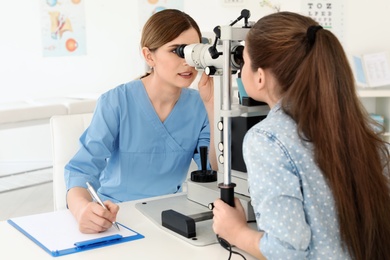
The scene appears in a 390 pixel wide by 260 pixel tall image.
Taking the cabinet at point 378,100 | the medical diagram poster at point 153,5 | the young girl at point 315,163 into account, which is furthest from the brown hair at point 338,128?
the medical diagram poster at point 153,5

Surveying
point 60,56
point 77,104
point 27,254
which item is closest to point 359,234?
point 27,254

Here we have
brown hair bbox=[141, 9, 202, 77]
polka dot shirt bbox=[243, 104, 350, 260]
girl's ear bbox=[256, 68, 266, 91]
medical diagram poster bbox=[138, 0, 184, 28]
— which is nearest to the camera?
polka dot shirt bbox=[243, 104, 350, 260]

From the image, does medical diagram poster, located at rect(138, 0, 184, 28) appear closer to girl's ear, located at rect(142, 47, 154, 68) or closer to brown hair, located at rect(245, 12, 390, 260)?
girl's ear, located at rect(142, 47, 154, 68)

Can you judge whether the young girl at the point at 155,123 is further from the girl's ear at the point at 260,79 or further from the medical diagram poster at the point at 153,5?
the medical diagram poster at the point at 153,5

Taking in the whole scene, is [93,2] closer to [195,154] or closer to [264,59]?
[195,154]

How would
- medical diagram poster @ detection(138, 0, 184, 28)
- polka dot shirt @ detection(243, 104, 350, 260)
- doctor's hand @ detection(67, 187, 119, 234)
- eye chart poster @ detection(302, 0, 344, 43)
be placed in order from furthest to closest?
medical diagram poster @ detection(138, 0, 184, 28)
eye chart poster @ detection(302, 0, 344, 43)
doctor's hand @ detection(67, 187, 119, 234)
polka dot shirt @ detection(243, 104, 350, 260)

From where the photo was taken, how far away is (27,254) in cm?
103

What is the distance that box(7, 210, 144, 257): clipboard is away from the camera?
1.05 metres

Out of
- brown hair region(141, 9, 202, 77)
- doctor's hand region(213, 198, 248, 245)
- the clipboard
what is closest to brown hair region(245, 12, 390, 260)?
doctor's hand region(213, 198, 248, 245)

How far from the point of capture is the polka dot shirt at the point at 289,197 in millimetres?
849

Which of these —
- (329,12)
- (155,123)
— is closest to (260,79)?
(155,123)

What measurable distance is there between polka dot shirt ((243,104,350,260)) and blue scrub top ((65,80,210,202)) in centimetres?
68

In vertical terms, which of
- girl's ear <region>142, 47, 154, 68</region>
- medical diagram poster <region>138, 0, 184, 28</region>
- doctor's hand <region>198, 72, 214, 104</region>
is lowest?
doctor's hand <region>198, 72, 214, 104</region>

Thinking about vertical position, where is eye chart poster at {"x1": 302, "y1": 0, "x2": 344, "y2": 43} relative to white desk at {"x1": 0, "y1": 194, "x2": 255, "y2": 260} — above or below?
above
